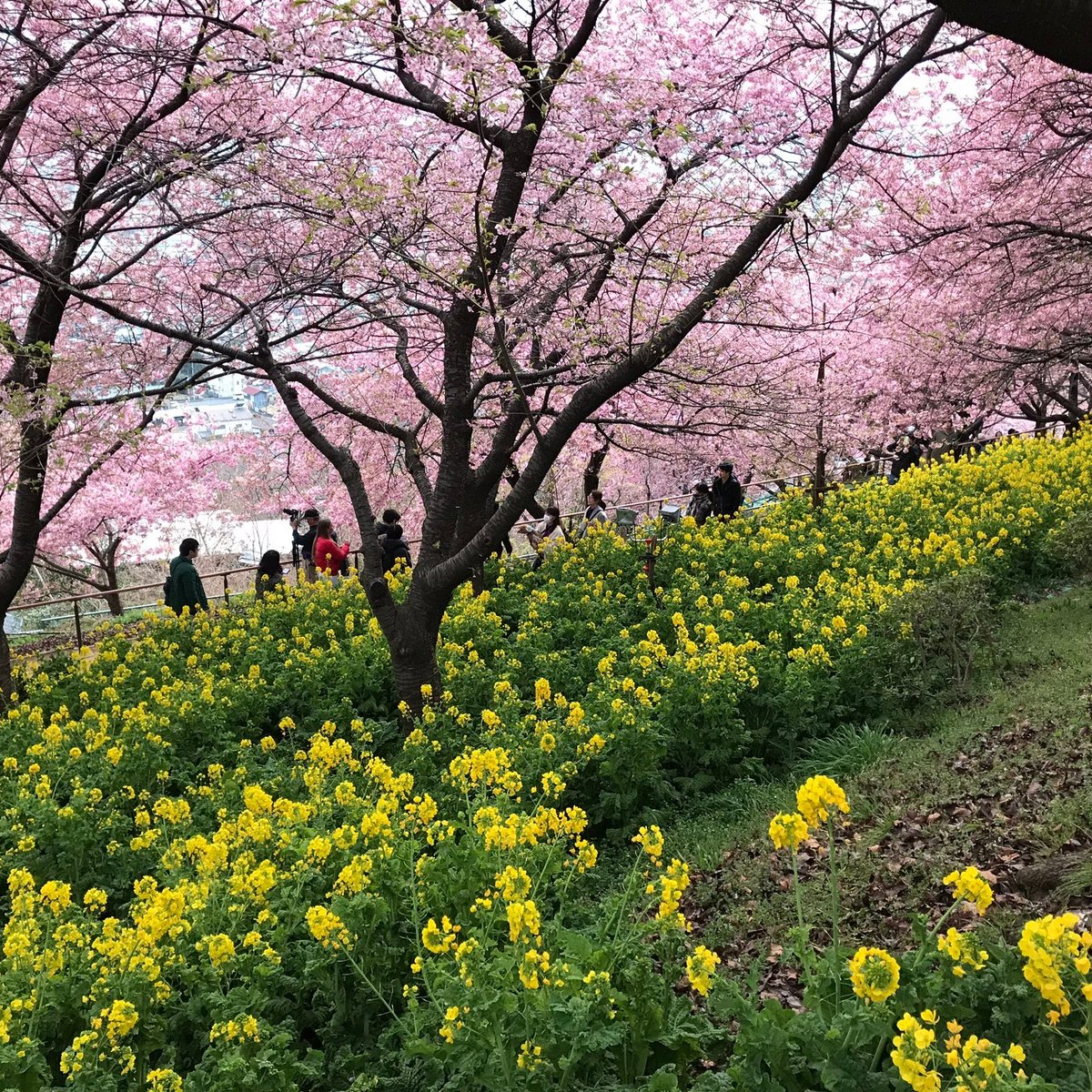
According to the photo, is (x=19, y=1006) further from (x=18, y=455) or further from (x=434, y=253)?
(x=434, y=253)

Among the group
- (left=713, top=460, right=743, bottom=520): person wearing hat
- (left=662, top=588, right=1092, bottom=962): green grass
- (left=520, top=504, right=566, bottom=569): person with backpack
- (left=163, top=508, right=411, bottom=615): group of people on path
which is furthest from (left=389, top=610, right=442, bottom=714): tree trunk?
(left=713, top=460, right=743, bottom=520): person wearing hat

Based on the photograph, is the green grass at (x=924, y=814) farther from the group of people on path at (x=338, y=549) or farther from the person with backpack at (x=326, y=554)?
the person with backpack at (x=326, y=554)

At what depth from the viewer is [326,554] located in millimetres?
13062

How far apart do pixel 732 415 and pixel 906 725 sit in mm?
3938

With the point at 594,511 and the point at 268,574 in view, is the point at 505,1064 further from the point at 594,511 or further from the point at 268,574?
the point at 594,511

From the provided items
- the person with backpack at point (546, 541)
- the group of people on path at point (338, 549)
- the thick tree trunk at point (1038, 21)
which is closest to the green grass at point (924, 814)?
the thick tree trunk at point (1038, 21)

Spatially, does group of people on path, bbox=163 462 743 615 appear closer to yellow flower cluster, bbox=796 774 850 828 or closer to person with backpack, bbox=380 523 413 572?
person with backpack, bbox=380 523 413 572

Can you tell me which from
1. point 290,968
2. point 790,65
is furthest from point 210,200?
point 290,968

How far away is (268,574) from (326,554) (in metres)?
1.57

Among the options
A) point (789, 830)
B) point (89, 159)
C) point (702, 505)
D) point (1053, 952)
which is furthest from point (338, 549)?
point (1053, 952)

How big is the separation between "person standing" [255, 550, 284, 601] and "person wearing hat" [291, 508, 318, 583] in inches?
15.7

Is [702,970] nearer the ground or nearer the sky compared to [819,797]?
nearer the ground

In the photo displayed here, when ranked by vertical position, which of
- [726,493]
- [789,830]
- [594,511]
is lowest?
[789,830]

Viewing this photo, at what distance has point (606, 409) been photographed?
15.1m
